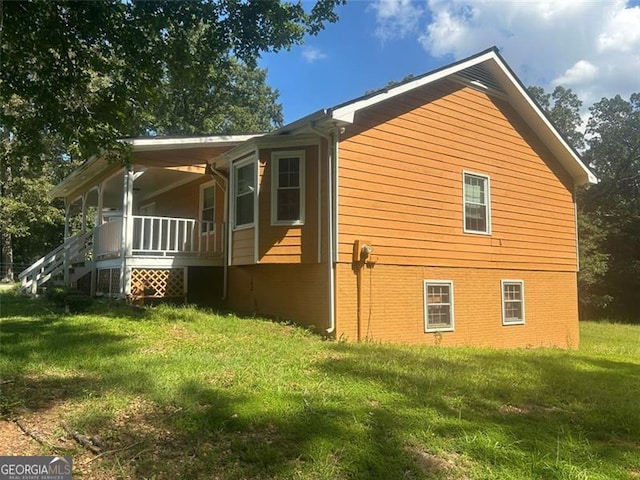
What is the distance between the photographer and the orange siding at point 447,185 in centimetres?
1050

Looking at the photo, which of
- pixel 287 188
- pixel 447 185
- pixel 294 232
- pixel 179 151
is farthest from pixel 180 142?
pixel 447 185

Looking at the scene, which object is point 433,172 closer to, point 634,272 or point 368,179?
point 368,179

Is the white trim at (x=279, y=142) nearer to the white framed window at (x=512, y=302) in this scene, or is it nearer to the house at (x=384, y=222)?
the house at (x=384, y=222)

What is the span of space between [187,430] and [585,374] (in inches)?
252

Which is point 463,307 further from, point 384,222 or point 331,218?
point 331,218

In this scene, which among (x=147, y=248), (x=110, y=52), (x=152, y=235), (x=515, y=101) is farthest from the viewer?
(x=515, y=101)

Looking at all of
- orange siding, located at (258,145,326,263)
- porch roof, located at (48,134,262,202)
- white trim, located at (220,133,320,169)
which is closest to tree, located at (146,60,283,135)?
porch roof, located at (48,134,262,202)

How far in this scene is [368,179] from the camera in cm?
1054

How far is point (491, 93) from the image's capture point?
1322 centimetres

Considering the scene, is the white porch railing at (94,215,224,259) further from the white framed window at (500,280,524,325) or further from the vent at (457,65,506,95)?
the white framed window at (500,280,524,325)

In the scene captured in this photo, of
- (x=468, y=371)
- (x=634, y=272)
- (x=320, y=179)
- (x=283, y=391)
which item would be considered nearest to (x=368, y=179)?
(x=320, y=179)

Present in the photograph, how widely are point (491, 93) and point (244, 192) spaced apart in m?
6.91

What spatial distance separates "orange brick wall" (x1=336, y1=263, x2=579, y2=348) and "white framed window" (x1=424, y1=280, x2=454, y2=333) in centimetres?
11

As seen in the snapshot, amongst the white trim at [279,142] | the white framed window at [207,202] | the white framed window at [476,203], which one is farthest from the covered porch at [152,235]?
the white framed window at [476,203]
